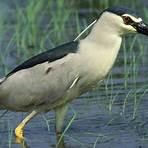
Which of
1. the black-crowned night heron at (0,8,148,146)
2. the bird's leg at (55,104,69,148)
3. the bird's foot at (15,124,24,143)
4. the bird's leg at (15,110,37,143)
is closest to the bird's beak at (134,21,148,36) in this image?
the black-crowned night heron at (0,8,148,146)

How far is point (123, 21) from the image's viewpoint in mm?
6781

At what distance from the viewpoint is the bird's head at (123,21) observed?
6.78 m

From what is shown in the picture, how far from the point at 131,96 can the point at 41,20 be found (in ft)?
14.4

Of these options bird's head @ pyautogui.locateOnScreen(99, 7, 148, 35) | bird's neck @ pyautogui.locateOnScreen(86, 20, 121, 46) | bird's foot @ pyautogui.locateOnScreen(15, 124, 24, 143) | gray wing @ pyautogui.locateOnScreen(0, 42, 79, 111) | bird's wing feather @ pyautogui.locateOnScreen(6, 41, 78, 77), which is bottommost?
bird's foot @ pyautogui.locateOnScreen(15, 124, 24, 143)

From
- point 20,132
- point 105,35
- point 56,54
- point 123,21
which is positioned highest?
point 123,21

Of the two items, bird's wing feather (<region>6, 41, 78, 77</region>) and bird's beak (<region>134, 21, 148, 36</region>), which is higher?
bird's beak (<region>134, 21, 148, 36</region>)

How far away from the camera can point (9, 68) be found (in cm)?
943

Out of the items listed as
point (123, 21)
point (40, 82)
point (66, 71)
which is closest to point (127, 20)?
point (123, 21)

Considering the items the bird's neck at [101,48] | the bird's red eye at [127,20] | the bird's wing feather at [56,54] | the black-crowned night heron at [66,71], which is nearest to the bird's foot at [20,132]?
the black-crowned night heron at [66,71]

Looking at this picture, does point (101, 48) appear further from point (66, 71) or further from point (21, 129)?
point (21, 129)

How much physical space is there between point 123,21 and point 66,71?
61 centimetres

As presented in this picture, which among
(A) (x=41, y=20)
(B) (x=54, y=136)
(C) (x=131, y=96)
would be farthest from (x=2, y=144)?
(A) (x=41, y=20)

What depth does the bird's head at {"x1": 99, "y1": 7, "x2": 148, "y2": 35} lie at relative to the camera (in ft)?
22.2

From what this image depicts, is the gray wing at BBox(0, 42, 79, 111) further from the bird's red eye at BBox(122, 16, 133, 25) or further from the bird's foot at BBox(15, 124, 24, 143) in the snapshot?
the bird's red eye at BBox(122, 16, 133, 25)
